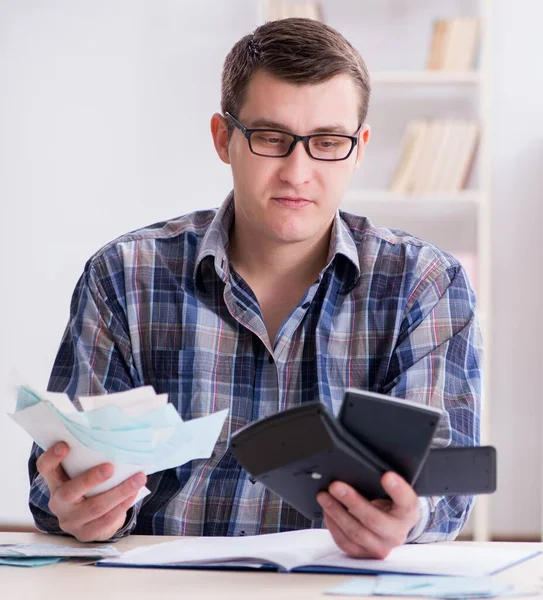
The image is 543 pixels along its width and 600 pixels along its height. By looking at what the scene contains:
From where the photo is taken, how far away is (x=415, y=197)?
3199 mm

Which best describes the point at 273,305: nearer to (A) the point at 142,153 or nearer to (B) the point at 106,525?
(B) the point at 106,525

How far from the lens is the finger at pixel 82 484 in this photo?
1069mm

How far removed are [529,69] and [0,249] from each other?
6.83ft

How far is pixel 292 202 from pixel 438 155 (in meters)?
1.80

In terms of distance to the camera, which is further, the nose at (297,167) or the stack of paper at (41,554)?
the nose at (297,167)

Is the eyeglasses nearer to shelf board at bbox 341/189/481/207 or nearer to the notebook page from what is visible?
the notebook page

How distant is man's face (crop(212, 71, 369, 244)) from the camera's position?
1477 millimetres

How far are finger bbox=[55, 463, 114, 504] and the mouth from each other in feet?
1.92

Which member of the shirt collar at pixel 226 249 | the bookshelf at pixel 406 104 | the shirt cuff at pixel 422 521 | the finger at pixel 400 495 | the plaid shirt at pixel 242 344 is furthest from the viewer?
the bookshelf at pixel 406 104

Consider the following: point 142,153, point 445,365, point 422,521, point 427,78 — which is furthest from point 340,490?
point 142,153

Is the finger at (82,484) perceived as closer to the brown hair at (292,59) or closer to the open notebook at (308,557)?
the open notebook at (308,557)

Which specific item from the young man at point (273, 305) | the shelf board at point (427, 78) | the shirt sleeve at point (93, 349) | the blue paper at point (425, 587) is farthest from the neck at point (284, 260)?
the shelf board at point (427, 78)

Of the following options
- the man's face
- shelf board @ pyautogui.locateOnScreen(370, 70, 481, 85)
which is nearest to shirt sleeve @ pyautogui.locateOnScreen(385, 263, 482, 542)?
the man's face

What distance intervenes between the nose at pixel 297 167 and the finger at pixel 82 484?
592 millimetres
